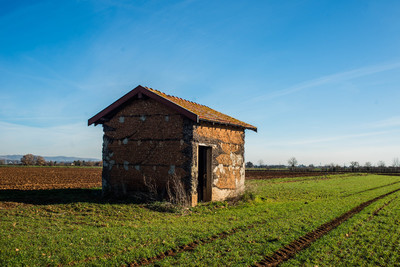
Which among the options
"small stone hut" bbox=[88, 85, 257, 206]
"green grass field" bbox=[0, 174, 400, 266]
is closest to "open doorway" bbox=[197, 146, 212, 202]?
"small stone hut" bbox=[88, 85, 257, 206]

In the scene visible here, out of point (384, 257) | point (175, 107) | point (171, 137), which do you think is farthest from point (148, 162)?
point (384, 257)

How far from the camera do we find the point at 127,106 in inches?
586

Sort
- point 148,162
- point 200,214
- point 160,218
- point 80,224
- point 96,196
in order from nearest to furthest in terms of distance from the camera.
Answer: point 80,224, point 160,218, point 200,214, point 148,162, point 96,196

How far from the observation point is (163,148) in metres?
13.8

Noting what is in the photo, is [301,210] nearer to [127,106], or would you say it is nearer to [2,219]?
[127,106]

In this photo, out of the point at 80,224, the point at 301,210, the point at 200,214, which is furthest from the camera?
the point at 301,210

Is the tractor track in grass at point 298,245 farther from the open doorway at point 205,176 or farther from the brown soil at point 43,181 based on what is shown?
the brown soil at point 43,181

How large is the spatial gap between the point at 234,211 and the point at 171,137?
14.2 feet

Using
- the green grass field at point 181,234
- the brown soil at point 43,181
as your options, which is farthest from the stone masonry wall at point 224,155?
the brown soil at point 43,181

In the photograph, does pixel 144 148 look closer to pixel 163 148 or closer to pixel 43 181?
pixel 163 148

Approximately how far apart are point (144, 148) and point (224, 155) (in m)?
4.10

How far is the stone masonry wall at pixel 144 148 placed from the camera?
13461mm

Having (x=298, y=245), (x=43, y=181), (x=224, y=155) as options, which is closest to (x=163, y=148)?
(x=224, y=155)

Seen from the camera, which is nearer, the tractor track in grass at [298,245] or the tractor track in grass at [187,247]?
the tractor track in grass at [187,247]
